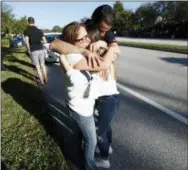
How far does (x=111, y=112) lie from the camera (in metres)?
3.29

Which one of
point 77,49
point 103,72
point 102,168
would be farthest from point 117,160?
point 77,49

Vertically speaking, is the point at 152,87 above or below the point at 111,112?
below

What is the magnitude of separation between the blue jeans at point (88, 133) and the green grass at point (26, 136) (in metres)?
0.35

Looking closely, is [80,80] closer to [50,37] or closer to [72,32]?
[72,32]

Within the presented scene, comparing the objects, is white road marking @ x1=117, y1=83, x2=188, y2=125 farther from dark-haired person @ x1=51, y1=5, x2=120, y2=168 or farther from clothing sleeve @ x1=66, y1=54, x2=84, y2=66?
clothing sleeve @ x1=66, y1=54, x2=84, y2=66

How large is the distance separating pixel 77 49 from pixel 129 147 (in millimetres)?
1866

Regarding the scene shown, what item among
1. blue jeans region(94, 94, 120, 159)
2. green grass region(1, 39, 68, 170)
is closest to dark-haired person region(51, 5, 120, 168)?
blue jeans region(94, 94, 120, 159)

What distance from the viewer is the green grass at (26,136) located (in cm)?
351

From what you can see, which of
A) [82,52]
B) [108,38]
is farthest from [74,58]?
[108,38]

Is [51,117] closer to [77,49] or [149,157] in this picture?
[149,157]

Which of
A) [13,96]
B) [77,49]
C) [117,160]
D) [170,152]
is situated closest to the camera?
[77,49]

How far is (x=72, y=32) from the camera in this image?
8.86 ft

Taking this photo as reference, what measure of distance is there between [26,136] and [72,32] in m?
2.16

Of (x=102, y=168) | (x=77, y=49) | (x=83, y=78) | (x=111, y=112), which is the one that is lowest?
(x=102, y=168)
